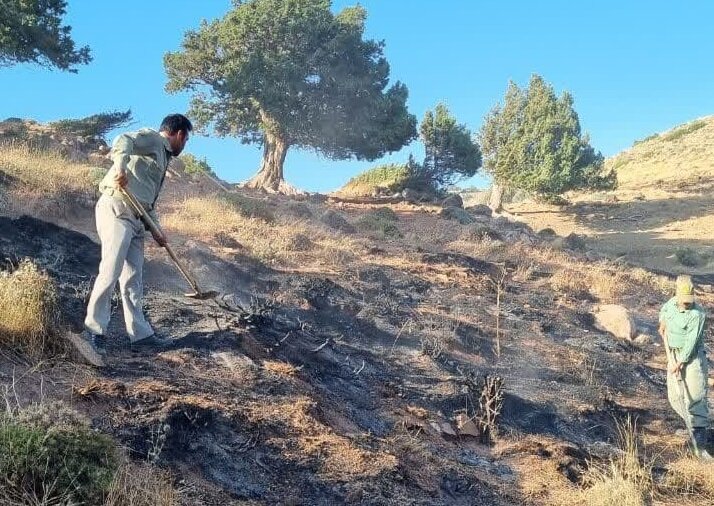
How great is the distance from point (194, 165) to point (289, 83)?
4.17m

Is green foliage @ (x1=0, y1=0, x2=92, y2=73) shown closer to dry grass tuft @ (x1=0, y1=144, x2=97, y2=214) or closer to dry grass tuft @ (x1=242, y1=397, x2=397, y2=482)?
dry grass tuft @ (x1=0, y1=144, x2=97, y2=214)

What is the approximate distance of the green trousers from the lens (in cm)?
607

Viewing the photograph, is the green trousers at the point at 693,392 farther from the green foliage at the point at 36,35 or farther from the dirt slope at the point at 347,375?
the green foliage at the point at 36,35

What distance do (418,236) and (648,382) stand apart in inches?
340

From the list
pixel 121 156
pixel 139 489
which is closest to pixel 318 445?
pixel 139 489

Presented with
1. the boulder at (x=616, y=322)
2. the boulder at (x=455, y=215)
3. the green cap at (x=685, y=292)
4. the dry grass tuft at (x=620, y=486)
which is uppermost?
the boulder at (x=455, y=215)

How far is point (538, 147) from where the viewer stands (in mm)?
28734

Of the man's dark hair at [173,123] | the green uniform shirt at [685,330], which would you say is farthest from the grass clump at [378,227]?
the man's dark hair at [173,123]

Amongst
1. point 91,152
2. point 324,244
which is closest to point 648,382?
point 324,244

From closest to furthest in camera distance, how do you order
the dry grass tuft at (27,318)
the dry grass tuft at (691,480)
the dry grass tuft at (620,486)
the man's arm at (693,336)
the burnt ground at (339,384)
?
the burnt ground at (339,384), the dry grass tuft at (27,318), the dry grass tuft at (620,486), the dry grass tuft at (691,480), the man's arm at (693,336)

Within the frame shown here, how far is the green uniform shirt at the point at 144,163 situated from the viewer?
4.64 m

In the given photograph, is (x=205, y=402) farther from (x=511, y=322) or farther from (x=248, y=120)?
(x=248, y=120)

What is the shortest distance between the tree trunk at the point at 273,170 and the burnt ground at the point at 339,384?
1406 cm

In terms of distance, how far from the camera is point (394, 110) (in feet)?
86.1
